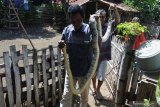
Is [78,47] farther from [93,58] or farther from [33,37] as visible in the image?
[33,37]

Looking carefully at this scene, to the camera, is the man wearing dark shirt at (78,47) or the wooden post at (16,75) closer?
the man wearing dark shirt at (78,47)

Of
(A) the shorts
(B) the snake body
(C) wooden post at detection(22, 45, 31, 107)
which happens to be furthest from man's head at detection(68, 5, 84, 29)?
(A) the shorts

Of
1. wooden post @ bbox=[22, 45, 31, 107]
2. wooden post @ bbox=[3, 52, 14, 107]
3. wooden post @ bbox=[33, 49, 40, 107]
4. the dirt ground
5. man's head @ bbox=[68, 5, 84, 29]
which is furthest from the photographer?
the dirt ground

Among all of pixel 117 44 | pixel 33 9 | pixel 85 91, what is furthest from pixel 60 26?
pixel 85 91

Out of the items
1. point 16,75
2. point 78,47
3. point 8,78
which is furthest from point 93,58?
point 8,78

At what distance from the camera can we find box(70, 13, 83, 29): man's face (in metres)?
4.39

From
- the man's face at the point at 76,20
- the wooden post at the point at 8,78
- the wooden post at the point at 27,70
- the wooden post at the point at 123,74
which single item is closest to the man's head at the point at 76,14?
the man's face at the point at 76,20

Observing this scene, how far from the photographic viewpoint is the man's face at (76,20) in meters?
4.39

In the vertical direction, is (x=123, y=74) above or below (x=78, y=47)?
below

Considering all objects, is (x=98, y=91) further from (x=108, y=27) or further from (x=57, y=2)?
(x=57, y=2)

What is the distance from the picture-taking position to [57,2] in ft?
60.5

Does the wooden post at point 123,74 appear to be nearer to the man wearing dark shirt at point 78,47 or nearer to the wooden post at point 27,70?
the man wearing dark shirt at point 78,47

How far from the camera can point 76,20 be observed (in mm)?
4438

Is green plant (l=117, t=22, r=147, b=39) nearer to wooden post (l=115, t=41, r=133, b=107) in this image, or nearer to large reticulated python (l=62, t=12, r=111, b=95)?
wooden post (l=115, t=41, r=133, b=107)
